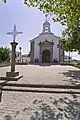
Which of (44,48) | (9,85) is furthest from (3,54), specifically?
(9,85)

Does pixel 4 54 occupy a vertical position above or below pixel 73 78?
above

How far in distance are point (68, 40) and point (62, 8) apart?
1564 centimetres

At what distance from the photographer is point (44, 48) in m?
54.8

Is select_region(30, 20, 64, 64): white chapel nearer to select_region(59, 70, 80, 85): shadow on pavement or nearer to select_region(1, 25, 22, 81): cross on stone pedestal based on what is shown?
select_region(59, 70, 80, 85): shadow on pavement

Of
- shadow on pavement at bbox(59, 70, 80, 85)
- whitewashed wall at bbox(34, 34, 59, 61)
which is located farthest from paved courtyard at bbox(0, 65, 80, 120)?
whitewashed wall at bbox(34, 34, 59, 61)

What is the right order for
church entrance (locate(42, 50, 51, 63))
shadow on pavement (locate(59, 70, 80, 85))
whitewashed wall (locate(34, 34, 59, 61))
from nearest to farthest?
shadow on pavement (locate(59, 70, 80, 85))
church entrance (locate(42, 50, 51, 63))
whitewashed wall (locate(34, 34, 59, 61))

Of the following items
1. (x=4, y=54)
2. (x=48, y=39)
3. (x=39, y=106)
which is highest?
(x=48, y=39)

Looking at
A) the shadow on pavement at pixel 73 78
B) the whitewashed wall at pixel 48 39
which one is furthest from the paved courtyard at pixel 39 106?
the whitewashed wall at pixel 48 39

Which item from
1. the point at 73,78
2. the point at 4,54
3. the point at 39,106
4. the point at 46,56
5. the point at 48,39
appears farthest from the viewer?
the point at 48,39

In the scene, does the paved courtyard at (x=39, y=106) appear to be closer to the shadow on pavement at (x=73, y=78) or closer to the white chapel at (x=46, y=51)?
the shadow on pavement at (x=73, y=78)

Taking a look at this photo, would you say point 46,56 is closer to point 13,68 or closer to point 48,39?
point 48,39

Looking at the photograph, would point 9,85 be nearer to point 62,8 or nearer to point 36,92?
point 36,92

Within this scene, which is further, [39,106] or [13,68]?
[13,68]

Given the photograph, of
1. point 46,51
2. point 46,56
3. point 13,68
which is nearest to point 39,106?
point 13,68
